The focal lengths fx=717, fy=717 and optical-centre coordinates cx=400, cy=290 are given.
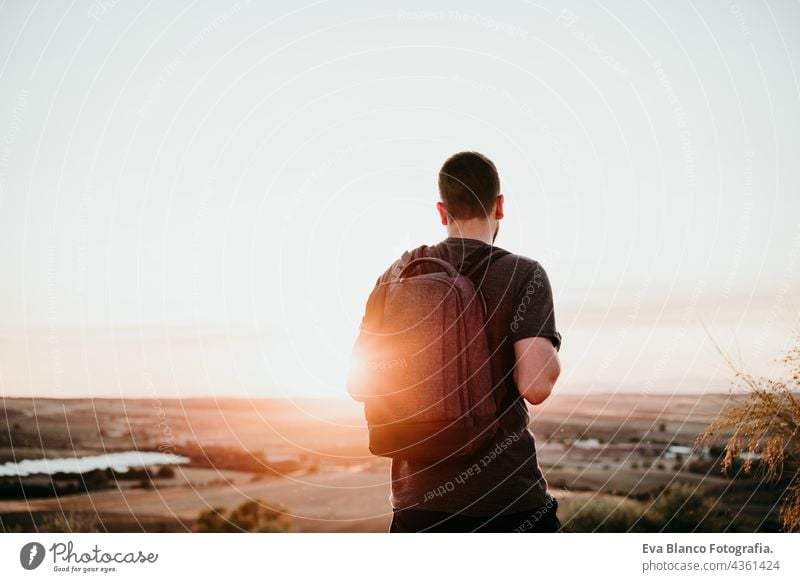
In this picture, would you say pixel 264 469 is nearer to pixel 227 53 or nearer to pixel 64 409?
pixel 64 409

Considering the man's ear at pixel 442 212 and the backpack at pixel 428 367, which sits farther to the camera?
the man's ear at pixel 442 212

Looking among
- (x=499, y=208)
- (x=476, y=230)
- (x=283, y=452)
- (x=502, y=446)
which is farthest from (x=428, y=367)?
(x=283, y=452)

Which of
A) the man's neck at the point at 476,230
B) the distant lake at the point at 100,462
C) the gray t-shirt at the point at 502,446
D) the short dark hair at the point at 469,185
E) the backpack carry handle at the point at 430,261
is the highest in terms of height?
the short dark hair at the point at 469,185

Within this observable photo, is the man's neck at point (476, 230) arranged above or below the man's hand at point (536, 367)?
above

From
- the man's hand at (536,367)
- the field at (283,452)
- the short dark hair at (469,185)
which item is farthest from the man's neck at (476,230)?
the field at (283,452)

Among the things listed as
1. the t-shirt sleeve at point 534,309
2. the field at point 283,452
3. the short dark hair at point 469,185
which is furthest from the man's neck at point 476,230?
the field at point 283,452

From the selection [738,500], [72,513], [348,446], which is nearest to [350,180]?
[348,446]

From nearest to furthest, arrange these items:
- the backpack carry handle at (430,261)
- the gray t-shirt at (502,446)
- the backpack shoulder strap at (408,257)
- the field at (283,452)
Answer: the gray t-shirt at (502,446) < the backpack carry handle at (430,261) < the backpack shoulder strap at (408,257) < the field at (283,452)

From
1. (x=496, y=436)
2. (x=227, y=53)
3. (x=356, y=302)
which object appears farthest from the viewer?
(x=227, y=53)

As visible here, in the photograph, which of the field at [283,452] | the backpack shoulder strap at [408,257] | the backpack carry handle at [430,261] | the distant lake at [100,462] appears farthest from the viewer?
the distant lake at [100,462]

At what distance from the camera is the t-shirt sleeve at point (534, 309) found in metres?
2.60

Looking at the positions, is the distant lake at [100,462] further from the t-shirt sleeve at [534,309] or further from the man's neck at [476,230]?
the t-shirt sleeve at [534,309]
